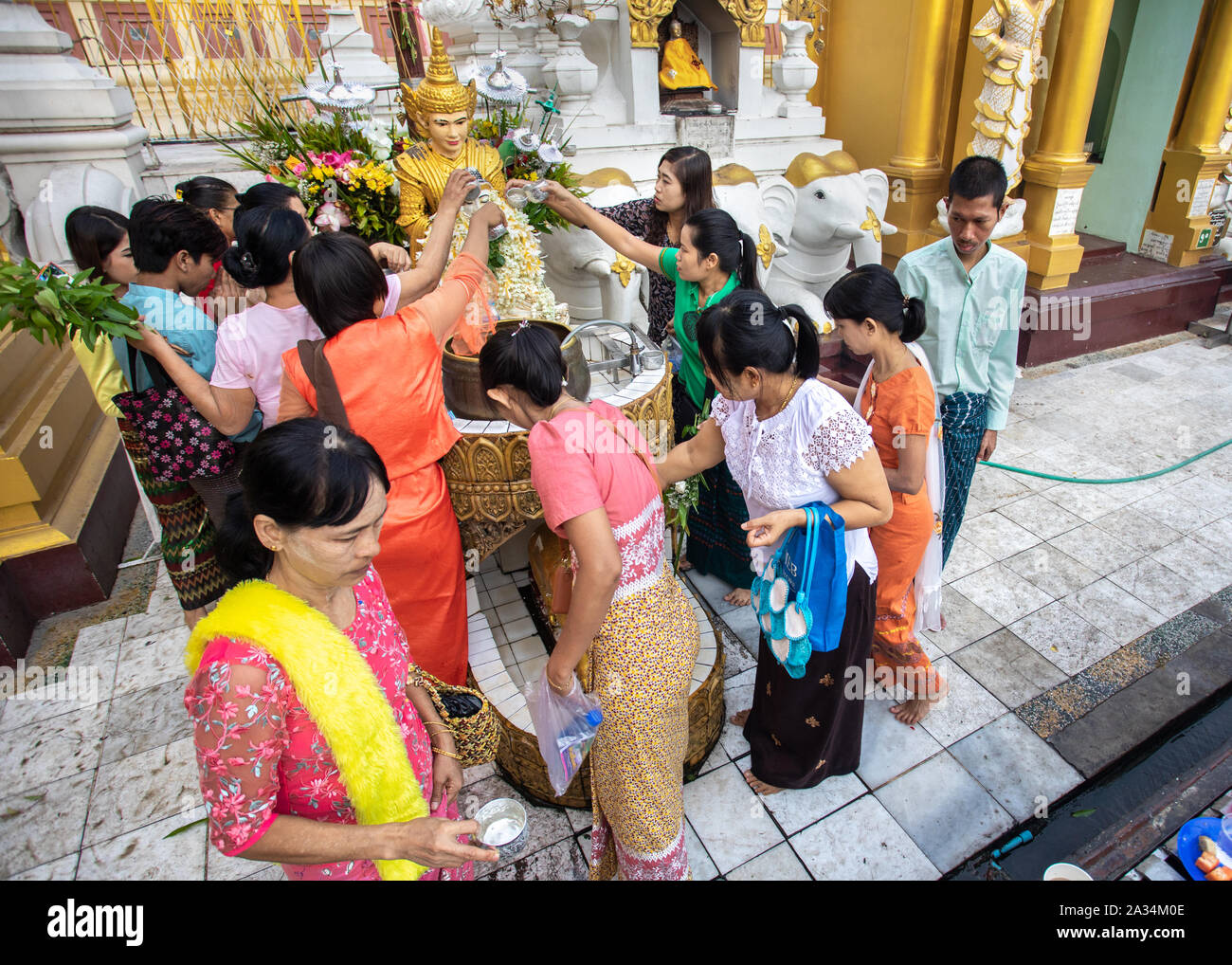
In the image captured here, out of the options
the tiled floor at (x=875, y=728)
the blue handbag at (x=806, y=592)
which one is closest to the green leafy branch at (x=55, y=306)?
the tiled floor at (x=875, y=728)

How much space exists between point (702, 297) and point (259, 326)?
1.74 meters

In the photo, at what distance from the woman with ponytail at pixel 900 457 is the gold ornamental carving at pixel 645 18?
3.77 m

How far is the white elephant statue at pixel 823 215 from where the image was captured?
16.8ft

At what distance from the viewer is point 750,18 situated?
5.61 metres

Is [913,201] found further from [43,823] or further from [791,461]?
[43,823]

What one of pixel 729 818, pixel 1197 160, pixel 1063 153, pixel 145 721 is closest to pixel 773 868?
pixel 729 818

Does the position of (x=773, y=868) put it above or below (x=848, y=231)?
below

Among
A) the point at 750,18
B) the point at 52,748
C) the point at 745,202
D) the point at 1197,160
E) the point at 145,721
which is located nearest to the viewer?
the point at 52,748

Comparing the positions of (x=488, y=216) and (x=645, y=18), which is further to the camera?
(x=645, y=18)

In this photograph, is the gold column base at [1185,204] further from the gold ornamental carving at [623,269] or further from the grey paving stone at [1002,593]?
the gold ornamental carving at [623,269]

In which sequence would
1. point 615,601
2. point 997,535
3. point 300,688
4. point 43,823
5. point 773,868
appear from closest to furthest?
point 300,688 < point 615,601 < point 773,868 < point 43,823 < point 997,535

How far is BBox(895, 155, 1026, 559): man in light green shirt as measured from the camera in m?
2.79

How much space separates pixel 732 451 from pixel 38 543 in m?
3.67
